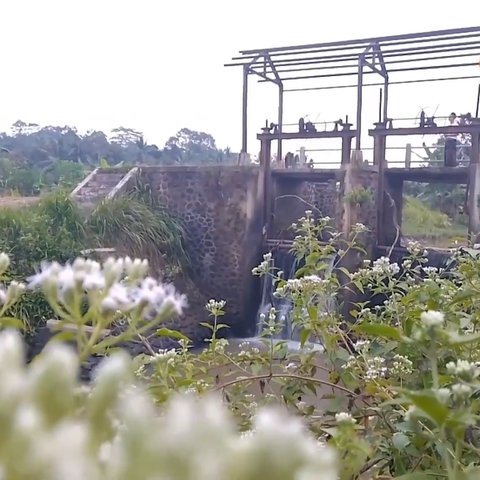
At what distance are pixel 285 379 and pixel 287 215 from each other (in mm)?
7778

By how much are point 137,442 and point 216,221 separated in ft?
26.3

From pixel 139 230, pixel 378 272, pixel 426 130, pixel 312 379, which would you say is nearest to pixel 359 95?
pixel 426 130

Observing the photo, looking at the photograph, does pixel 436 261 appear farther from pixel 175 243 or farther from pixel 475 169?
pixel 175 243

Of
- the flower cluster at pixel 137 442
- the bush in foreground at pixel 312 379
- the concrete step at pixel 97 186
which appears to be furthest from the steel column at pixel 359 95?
the flower cluster at pixel 137 442

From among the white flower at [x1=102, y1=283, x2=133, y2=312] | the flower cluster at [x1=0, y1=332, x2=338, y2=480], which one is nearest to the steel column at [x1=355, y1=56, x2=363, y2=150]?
the white flower at [x1=102, y1=283, x2=133, y2=312]

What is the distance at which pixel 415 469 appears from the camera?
972 mm

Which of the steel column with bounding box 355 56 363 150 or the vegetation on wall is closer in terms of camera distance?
the vegetation on wall

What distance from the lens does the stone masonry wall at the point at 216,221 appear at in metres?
8.21

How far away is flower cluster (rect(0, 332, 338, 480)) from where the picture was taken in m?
0.23

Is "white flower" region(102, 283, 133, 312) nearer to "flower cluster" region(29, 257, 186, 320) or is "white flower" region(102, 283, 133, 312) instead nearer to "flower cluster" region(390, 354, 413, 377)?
"flower cluster" region(29, 257, 186, 320)

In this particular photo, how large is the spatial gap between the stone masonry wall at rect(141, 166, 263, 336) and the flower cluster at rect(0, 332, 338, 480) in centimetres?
792

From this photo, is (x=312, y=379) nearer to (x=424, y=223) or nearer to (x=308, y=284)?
(x=308, y=284)

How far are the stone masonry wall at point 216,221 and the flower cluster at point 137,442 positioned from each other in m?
7.92

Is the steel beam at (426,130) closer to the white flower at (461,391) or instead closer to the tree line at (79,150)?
the tree line at (79,150)
